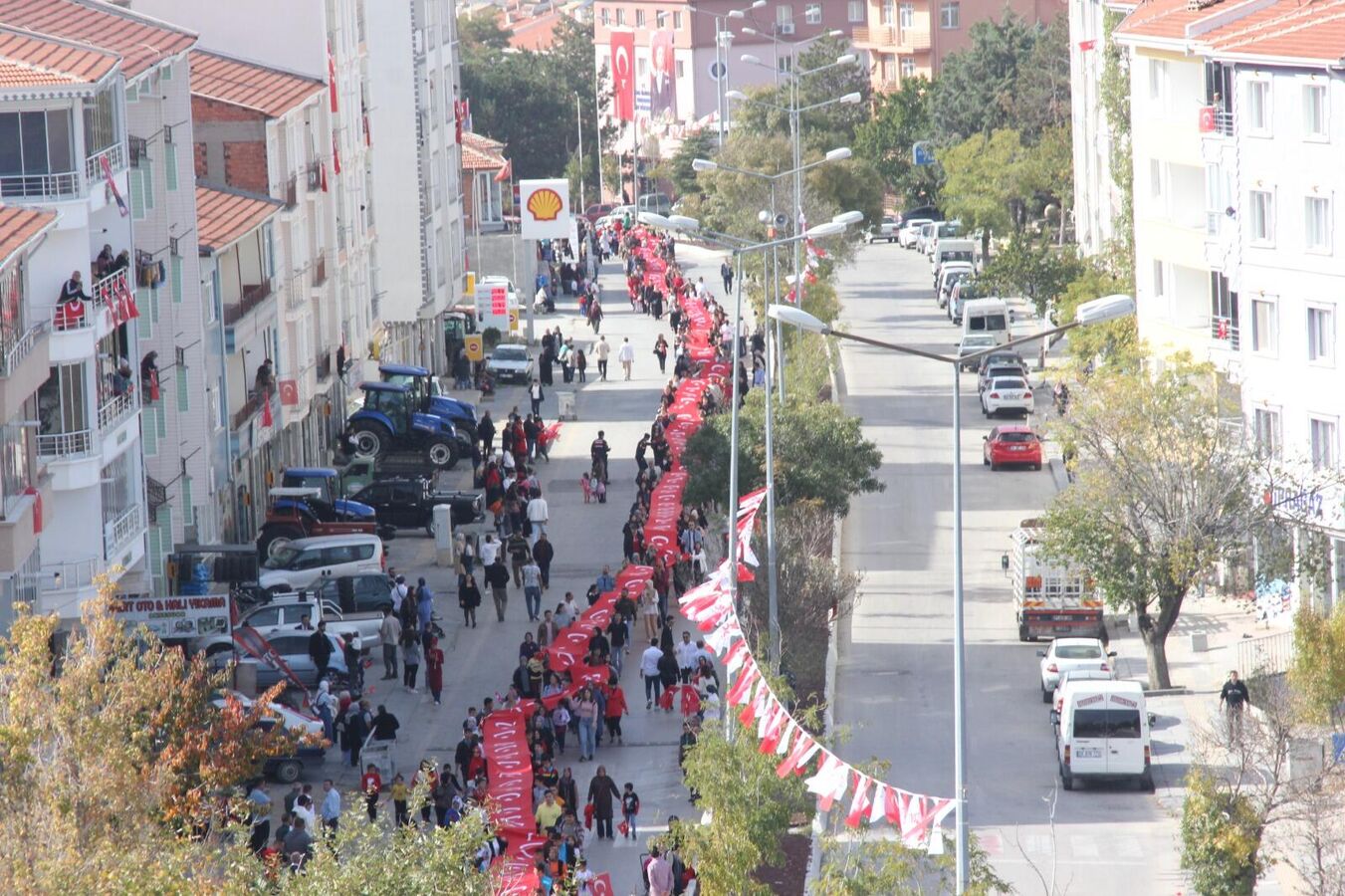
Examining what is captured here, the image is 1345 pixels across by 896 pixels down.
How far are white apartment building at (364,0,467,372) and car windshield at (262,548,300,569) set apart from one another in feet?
79.4

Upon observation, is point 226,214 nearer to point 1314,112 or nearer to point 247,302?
point 247,302

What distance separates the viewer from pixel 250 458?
53625mm

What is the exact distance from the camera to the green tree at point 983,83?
103062 millimetres

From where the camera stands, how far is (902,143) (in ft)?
352

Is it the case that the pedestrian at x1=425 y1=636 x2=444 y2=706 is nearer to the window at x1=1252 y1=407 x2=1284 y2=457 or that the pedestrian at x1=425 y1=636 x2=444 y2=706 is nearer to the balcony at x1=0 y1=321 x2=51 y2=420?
the balcony at x1=0 y1=321 x2=51 y2=420

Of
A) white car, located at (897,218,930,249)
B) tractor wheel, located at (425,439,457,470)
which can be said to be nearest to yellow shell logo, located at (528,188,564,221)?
white car, located at (897,218,930,249)

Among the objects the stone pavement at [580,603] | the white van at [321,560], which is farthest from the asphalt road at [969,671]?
the white van at [321,560]

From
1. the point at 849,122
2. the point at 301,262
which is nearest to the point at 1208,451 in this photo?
the point at 301,262

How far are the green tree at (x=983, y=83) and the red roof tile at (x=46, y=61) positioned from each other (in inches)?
2688

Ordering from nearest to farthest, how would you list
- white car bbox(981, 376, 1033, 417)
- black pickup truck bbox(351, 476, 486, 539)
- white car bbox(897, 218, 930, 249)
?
black pickup truck bbox(351, 476, 486, 539) < white car bbox(981, 376, 1033, 417) < white car bbox(897, 218, 930, 249)

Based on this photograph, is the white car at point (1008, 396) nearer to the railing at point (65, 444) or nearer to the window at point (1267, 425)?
the window at point (1267, 425)

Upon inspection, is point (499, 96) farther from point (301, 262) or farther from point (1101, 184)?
point (301, 262)

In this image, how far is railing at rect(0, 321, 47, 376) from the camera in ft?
109

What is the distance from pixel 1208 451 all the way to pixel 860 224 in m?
45.0
